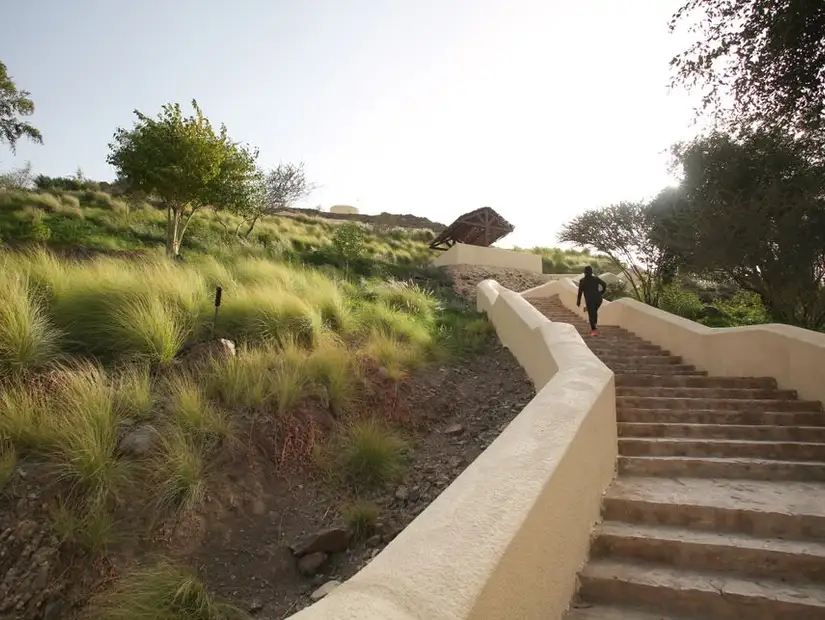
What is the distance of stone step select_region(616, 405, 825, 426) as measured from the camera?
4680 millimetres

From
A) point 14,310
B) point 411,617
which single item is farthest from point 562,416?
point 14,310

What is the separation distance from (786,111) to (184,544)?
8477 mm

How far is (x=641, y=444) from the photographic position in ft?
13.9

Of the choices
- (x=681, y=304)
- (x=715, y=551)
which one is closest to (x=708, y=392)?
(x=715, y=551)

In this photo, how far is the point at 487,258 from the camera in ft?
76.1

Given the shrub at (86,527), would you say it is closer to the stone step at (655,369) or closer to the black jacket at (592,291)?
the stone step at (655,369)

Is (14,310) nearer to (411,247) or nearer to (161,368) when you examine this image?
Result: (161,368)

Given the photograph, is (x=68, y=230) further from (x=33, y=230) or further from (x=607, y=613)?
(x=607, y=613)

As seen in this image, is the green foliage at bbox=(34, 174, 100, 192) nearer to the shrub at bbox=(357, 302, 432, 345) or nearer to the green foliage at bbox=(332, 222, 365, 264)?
the green foliage at bbox=(332, 222, 365, 264)

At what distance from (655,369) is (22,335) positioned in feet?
25.7

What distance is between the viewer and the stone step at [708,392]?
17.8 ft

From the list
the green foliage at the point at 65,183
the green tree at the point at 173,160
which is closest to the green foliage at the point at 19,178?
the green foliage at the point at 65,183

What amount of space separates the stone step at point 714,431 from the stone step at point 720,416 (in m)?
0.19

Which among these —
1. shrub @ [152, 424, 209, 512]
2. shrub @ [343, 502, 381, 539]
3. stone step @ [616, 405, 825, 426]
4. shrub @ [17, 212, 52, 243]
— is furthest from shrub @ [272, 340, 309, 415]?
shrub @ [17, 212, 52, 243]
